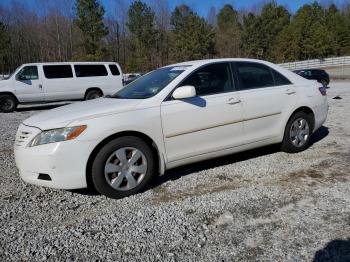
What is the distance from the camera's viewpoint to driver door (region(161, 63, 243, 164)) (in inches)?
172

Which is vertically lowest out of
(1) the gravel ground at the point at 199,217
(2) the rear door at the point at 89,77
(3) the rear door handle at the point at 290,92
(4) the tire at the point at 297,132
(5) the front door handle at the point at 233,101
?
(1) the gravel ground at the point at 199,217

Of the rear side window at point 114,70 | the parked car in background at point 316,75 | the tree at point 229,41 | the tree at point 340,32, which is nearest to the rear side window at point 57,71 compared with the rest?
the rear side window at point 114,70

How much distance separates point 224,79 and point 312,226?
2.34m

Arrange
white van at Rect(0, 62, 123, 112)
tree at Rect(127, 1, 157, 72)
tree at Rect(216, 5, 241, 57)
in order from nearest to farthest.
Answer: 1. white van at Rect(0, 62, 123, 112)
2. tree at Rect(127, 1, 157, 72)
3. tree at Rect(216, 5, 241, 57)

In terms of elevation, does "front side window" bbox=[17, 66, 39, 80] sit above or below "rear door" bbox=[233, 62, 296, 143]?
above

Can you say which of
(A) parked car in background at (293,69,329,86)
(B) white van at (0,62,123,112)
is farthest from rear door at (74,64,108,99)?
(A) parked car in background at (293,69,329,86)

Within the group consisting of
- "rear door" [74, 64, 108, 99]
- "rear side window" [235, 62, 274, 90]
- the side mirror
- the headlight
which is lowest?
the headlight

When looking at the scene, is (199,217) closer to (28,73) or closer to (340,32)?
(28,73)

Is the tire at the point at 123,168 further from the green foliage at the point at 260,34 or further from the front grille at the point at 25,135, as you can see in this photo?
the green foliage at the point at 260,34

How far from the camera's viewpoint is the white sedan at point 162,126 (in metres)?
3.88

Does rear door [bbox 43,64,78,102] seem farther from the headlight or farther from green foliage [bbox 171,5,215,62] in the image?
green foliage [bbox 171,5,215,62]

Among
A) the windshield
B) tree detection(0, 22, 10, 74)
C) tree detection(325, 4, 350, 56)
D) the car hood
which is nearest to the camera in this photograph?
the car hood

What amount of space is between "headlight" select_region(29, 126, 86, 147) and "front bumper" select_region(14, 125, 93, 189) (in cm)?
5

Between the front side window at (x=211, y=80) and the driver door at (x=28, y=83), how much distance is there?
1107 cm
